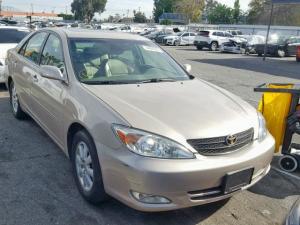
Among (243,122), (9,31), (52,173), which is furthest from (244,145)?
(9,31)

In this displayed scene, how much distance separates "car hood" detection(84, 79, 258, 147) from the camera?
2.80 meters

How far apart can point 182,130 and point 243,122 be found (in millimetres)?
683

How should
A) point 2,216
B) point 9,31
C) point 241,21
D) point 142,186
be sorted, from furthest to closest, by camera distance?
point 241,21, point 9,31, point 2,216, point 142,186

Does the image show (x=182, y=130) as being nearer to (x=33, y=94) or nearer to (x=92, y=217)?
(x=92, y=217)

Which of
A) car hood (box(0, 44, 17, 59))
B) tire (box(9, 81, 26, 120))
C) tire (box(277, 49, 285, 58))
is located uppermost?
car hood (box(0, 44, 17, 59))

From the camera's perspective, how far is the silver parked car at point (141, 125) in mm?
2668

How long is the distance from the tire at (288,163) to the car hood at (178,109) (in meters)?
1.17

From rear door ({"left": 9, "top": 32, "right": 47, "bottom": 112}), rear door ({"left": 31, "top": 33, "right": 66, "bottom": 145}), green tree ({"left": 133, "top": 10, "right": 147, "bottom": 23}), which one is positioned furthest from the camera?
green tree ({"left": 133, "top": 10, "right": 147, "bottom": 23})

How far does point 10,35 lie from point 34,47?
13.8 feet

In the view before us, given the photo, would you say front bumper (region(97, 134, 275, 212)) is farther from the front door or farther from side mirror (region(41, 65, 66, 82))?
the front door

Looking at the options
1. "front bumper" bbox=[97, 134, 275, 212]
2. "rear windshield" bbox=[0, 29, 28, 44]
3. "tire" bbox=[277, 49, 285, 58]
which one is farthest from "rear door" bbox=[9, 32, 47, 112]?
"tire" bbox=[277, 49, 285, 58]

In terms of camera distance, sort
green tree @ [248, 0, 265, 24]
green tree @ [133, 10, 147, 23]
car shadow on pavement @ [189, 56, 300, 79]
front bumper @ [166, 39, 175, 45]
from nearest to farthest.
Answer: car shadow on pavement @ [189, 56, 300, 79] → front bumper @ [166, 39, 175, 45] → green tree @ [248, 0, 265, 24] → green tree @ [133, 10, 147, 23]

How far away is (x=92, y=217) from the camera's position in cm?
305

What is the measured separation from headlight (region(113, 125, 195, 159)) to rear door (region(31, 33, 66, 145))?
116 cm
